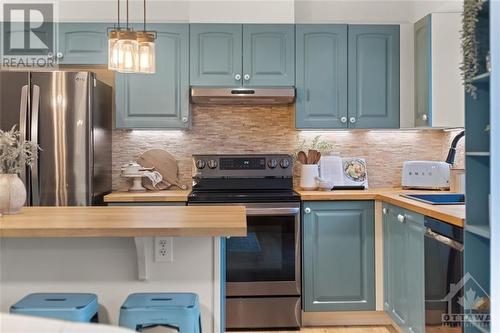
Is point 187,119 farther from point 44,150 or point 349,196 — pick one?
point 349,196

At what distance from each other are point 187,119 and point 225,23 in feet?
2.64

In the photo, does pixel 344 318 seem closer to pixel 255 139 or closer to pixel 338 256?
pixel 338 256

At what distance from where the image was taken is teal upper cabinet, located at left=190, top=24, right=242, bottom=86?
12.5ft

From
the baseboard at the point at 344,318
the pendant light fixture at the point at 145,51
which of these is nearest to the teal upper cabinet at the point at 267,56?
the pendant light fixture at the point at 145,51

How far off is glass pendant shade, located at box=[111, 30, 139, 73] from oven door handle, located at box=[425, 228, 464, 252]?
66.9 inches

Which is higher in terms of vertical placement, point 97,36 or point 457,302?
point 97,36

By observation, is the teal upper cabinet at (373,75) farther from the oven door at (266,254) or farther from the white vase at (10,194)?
the white vase at (10,194)

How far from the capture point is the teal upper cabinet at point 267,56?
150 inches

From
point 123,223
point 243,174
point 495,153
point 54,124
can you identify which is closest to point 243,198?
point 243,174

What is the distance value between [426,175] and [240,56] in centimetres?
173

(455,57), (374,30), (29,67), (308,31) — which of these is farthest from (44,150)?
(455,57)

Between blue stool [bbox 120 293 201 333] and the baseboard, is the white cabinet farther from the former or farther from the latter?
blue stool [bbox 120 293 201 333]

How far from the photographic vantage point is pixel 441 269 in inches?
96.7

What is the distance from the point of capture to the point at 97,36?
3.82 metres
